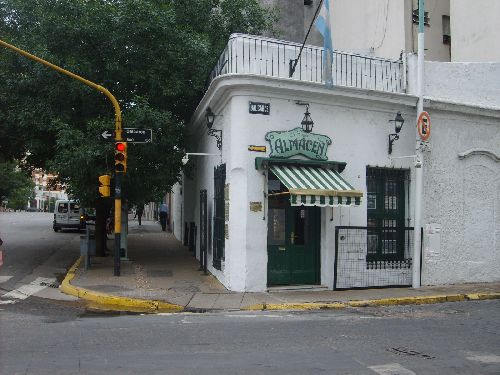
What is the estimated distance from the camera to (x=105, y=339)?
7449 mm

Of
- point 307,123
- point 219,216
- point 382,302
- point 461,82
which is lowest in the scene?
point 382,302

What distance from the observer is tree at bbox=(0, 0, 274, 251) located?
15141mm

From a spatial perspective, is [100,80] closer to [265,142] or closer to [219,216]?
[219,216]

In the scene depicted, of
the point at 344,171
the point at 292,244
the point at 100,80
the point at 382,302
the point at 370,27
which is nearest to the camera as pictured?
the point at 382,302

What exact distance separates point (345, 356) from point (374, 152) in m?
7.69

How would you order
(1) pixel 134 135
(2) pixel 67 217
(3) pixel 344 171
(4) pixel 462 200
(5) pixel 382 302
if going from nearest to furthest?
(5) pixel 382 302 < (3) pixel 344 171 < (1) pixel 134 135 < (4) pixel 462 200 < (2) pixel 67 217

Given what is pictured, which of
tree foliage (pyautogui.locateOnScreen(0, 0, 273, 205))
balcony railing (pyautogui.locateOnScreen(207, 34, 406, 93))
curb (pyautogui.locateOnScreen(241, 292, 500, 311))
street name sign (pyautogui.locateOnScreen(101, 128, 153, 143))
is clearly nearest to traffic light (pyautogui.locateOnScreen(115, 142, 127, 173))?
street name sign (pyautogui.locateOnScreen(101, 128, 153, 143))

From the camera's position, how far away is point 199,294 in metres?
12.0

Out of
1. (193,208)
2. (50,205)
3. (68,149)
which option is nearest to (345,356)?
(68,149)

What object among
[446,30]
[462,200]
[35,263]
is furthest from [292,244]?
[446,30]

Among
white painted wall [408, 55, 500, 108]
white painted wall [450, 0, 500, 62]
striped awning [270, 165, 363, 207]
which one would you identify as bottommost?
striped awning [270, 165, 363, 207]

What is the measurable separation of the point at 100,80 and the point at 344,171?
8334 mm

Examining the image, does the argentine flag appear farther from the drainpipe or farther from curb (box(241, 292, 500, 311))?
curb (box(241, 292, 500, 311))

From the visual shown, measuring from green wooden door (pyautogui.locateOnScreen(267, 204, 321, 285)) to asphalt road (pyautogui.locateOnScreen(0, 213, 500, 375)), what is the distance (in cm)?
226
